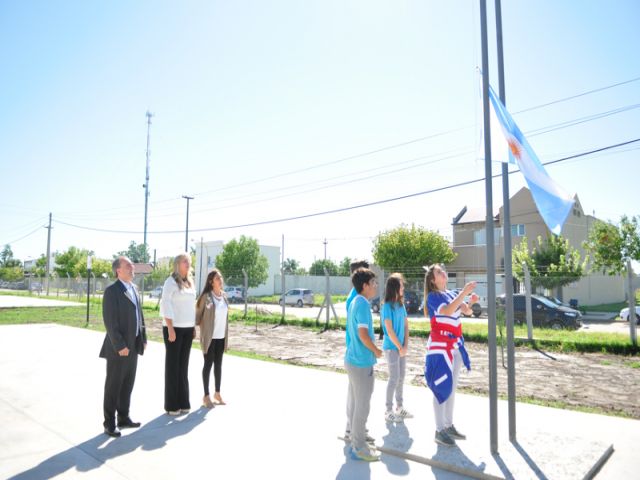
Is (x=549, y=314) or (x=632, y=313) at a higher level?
(x=632, y=313)

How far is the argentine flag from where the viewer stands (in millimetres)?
4402

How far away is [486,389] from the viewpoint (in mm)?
7609

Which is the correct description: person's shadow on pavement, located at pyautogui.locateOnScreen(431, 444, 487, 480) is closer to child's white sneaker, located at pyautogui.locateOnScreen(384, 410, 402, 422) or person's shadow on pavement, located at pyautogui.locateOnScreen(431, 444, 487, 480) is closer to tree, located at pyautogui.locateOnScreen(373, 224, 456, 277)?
child's white sneaker, located at pyautogui.locateOnScreen(384, 410, 402, 422)

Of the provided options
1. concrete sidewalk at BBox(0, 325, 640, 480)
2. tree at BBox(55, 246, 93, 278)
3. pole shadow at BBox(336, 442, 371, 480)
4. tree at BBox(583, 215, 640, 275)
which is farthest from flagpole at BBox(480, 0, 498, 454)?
tree at BBox(55, 246, 93, 278)

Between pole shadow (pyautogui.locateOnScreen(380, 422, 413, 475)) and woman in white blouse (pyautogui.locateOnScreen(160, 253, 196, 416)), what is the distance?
2581 mm

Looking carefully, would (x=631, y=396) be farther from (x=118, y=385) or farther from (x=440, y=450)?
(x=118, y=385)

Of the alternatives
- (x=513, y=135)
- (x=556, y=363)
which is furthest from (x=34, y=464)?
(x=556, y=363)

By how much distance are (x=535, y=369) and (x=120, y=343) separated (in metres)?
7.83

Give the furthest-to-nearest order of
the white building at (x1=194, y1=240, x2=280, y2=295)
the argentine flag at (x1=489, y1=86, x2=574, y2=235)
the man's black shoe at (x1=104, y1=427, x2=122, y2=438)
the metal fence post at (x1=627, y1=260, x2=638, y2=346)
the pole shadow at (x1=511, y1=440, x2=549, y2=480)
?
the white building at (x1=194, y1=240, x2=280, y2=295)
the metal fence post at (x1=627, y1=260, x2=638, y2=346)
the man's black shoe at (x1=104, y1=427, x2=122, y2=438)
the argentine flag at (x1=489, y1=86, x2=574, y2=235)
the pole shadow at (x1=511, y1=440, x2=549, y2=480)

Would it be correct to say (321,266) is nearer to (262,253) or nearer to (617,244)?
(262,253)

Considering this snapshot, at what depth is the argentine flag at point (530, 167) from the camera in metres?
4.40

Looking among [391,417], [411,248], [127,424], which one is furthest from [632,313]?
[411,248]

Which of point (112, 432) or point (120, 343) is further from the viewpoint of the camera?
point (120, 343)

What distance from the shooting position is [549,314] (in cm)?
1702
